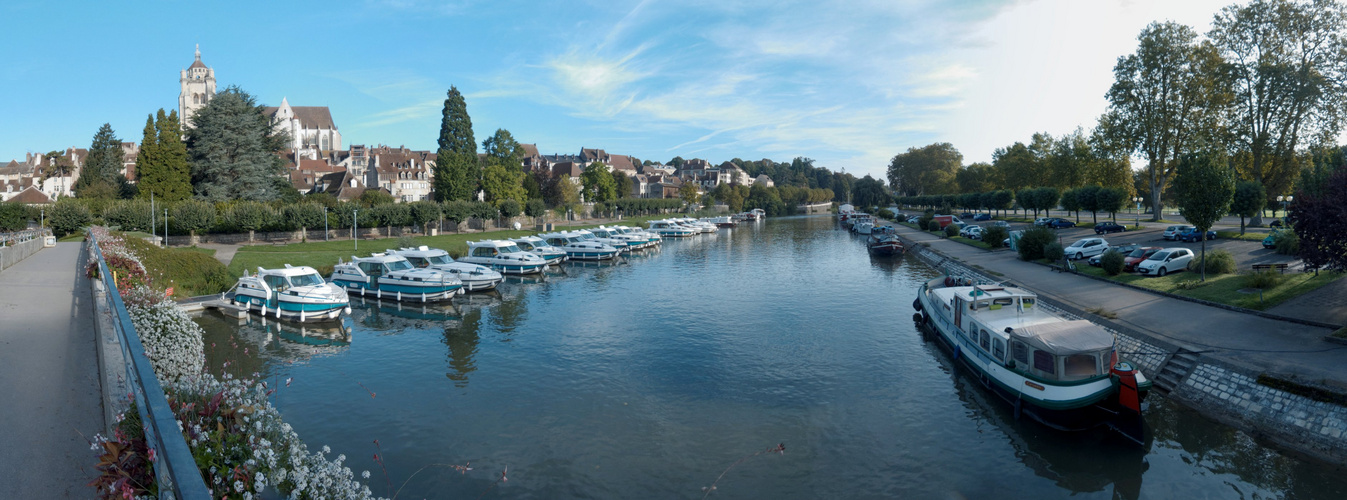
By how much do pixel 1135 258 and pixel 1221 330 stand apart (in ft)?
47.3

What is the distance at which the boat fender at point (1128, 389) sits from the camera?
48.9ft

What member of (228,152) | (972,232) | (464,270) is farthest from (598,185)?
(464,270)

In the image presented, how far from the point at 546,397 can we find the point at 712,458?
5.93 meters

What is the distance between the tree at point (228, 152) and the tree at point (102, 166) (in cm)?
972

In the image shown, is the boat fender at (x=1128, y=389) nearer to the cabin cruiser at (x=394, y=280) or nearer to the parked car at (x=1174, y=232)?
the cabin cruiser at (x=394, y=280)

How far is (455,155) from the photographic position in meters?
80.8

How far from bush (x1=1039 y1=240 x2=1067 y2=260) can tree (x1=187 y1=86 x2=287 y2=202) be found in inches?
2575

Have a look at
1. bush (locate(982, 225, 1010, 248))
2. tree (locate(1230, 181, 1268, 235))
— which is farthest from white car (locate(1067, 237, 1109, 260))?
bush (locate(982, 225, 1010, 248))

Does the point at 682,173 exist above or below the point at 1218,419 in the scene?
above

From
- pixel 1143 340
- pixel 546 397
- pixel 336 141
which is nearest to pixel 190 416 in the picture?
pixel 546 397

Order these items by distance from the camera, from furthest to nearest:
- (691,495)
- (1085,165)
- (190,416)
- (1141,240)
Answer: (1085,165) → (1141,240) → (691,495) → (190,416)

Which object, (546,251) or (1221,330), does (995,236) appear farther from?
(546,251)

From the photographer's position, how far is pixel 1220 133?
4831 centimetres

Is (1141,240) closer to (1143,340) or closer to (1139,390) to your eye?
(1143,340)
